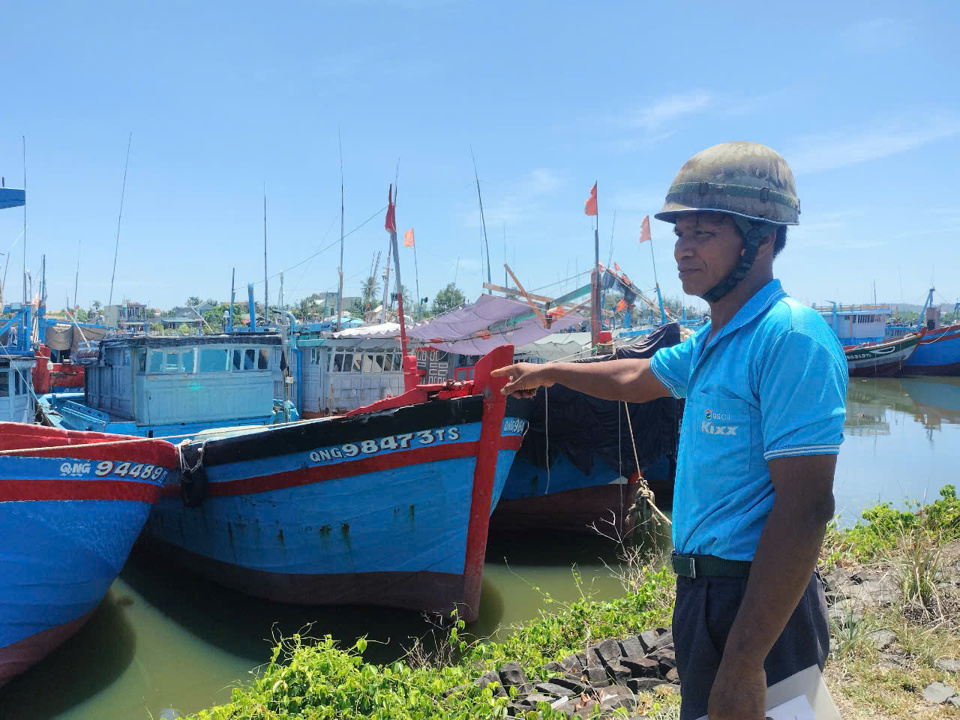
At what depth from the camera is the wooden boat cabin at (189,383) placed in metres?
9.97

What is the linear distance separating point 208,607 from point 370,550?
2.33 m

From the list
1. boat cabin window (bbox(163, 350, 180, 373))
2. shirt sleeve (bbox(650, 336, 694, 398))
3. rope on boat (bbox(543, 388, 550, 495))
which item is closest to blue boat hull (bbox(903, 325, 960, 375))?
rope on boat (bbox(543, 388, 550, 495))

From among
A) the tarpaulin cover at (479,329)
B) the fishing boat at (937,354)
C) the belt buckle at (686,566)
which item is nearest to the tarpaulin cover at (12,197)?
the belt buckle at (686,566)

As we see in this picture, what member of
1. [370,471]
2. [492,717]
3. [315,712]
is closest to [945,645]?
[492,717]

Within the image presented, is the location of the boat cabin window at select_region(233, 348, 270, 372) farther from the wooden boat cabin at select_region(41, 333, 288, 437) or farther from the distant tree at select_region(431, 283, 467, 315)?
the distant tree at select_region(431, 283, 467, 315)

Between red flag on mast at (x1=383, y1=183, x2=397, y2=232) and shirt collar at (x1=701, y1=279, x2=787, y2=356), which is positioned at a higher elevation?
red flag on mast at (x1=383, y1=183, x2=397, y2=232)

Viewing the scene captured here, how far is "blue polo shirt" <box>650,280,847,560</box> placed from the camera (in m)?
1.33

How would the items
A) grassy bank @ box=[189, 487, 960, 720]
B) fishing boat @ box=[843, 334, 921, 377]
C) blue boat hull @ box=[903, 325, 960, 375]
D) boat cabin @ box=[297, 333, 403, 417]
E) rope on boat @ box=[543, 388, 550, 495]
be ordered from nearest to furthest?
1. grassy bank @ box=[189, 487, 960, 720]
2. rope on boat @ box=[543, 388, 550, 495]
3. boat cabin @ box=[297, 333, 403, 417]
4. blue boat hull @ box=[903, 325, 960, 375]
5. fishing boat @ box=[843, 334, 921, 377]

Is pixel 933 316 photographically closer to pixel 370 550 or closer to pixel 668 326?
pixel 668 326

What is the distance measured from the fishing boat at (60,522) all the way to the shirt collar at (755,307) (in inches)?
225

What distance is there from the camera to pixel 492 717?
3510mm

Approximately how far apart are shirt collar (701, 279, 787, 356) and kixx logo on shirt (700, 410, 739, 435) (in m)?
0.19

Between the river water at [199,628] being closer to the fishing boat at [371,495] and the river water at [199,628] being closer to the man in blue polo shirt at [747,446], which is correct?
the fishing boat at [371,495]

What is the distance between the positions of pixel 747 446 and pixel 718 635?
452mm
